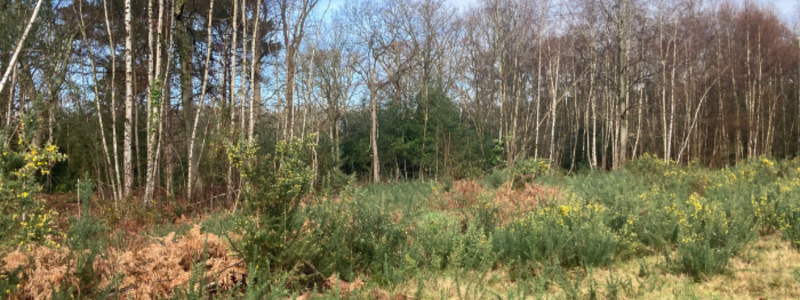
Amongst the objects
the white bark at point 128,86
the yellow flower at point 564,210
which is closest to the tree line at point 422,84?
the white bark at point 128,86

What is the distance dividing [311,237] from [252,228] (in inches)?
19.4

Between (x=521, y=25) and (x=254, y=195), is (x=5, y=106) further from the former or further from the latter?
(x=521, y=25)

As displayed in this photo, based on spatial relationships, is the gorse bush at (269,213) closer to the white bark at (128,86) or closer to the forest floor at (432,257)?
the forest floor at (432,257)

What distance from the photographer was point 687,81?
2178cm

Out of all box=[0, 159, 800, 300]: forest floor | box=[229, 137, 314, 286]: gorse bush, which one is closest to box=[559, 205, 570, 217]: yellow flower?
box=[0, 159, 800, 300]: forest floor

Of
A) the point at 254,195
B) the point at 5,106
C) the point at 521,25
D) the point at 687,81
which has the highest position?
the point at 521,25

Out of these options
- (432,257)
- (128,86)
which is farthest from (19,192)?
(128,86)

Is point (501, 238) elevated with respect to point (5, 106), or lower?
lower

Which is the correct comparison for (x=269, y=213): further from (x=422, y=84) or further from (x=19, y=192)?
(x=422, y=84)

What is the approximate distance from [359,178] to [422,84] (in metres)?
5.16

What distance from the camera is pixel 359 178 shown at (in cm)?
1909

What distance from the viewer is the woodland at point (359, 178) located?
358 cm

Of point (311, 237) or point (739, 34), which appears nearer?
point (311, 237)

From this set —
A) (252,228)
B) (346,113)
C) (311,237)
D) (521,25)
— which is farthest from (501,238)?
(346,113)
